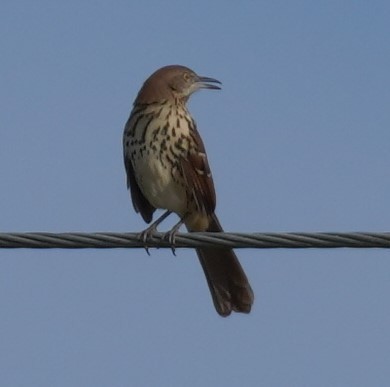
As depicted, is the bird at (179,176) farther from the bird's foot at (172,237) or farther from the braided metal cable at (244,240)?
the braided metal cable at (244,240)

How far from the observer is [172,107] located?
8.70 metres

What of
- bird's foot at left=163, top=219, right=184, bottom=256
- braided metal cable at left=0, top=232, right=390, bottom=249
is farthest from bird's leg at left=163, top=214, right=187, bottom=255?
braided metal cable at left=0, top=232, right=390, bottom=249

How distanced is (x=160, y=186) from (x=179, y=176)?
139 millimetres

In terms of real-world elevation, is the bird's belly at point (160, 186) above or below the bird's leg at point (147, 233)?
above

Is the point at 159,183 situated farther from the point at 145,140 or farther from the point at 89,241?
the point at 89,241

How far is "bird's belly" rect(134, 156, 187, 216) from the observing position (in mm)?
8367
